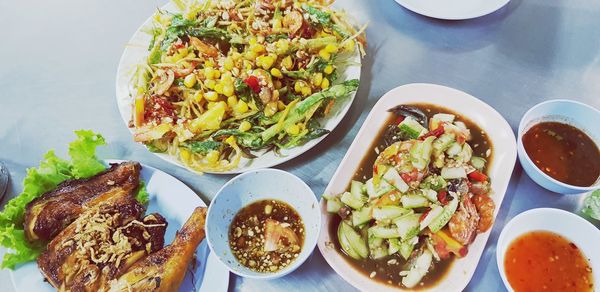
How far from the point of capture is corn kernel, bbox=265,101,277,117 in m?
2.59

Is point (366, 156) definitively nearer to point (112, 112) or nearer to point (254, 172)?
point (254, 172)

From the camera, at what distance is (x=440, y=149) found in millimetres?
2348

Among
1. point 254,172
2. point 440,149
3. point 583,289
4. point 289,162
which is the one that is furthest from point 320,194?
point 583,289

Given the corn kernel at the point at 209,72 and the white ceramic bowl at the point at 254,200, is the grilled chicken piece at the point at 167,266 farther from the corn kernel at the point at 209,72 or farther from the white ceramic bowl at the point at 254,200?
the corn kernel at the point at 209,72

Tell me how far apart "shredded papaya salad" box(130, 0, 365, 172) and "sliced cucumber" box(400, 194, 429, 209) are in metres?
0.58

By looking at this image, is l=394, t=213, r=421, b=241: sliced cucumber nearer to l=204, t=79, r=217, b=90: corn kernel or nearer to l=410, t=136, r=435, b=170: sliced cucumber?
l=410, t=136, r=435, b=170: sliced cucumber

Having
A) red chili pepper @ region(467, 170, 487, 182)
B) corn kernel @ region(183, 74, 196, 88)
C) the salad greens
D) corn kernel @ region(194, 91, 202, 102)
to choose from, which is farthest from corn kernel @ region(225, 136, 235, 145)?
red chili pepper @ region(467, 170, 487, 182)

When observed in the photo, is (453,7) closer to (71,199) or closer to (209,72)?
(209,72)

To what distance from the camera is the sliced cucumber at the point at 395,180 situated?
225 cm

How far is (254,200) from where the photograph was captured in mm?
2389

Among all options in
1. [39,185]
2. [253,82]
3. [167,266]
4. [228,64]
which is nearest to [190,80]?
[228,64]

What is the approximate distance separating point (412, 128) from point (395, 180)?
363 mm

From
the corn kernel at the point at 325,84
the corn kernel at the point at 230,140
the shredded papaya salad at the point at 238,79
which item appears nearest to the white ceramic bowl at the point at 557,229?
the shredded papaya salad at the point at 238,79

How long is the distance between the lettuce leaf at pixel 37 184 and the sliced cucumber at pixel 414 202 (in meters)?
1.31
